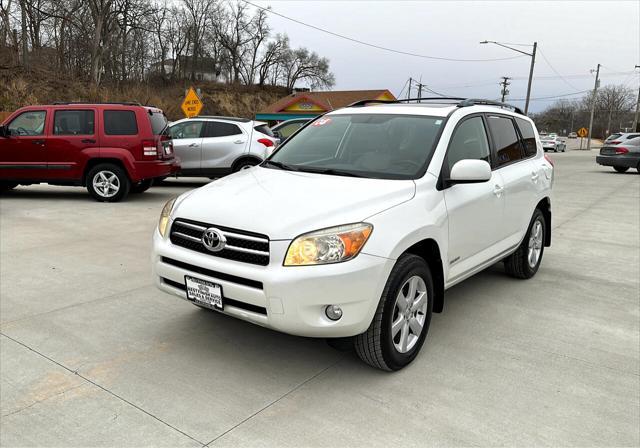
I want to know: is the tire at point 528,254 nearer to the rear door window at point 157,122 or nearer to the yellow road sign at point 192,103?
the rear door window at point 157,122

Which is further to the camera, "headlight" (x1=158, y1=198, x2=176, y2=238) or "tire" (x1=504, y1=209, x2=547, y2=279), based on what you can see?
"tire" (x1=504, y1=209, x2=547, y2=279)

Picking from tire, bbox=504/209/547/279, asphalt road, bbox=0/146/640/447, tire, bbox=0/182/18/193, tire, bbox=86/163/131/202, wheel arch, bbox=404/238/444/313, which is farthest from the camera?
tire, bbox=0/182/18/193

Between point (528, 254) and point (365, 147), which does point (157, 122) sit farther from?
point (528, 254)

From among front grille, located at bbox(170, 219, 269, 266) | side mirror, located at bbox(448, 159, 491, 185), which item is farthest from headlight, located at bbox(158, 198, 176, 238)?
side mirror, located at bbox(448, 159, 491, 185)

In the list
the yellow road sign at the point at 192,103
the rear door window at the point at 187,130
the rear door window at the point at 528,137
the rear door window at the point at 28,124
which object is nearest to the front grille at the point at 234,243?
the rear door window at the point at 528,137

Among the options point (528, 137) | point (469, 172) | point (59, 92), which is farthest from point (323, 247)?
point (59, 92)

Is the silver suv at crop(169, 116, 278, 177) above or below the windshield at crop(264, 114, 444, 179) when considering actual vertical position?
below

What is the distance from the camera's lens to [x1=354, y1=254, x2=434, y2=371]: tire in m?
3.07

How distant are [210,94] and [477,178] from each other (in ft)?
175

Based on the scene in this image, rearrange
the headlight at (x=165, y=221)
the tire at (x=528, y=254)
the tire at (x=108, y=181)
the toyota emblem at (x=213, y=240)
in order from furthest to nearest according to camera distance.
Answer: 1. the tire at (x=108, y=181)
2. the tire at (x=528, y=254)
3. the headlight at (x=165, y=221)
4. the toyota emblem at (x=213, y=240)

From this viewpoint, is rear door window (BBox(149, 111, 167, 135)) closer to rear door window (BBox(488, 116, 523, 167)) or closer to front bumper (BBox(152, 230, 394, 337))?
rear door window (BBox(488, 116, 523, 167))

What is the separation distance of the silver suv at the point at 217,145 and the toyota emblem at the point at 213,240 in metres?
8.88

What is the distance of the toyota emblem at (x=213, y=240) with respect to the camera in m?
3.06

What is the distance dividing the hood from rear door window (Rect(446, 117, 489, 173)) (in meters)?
0.66
